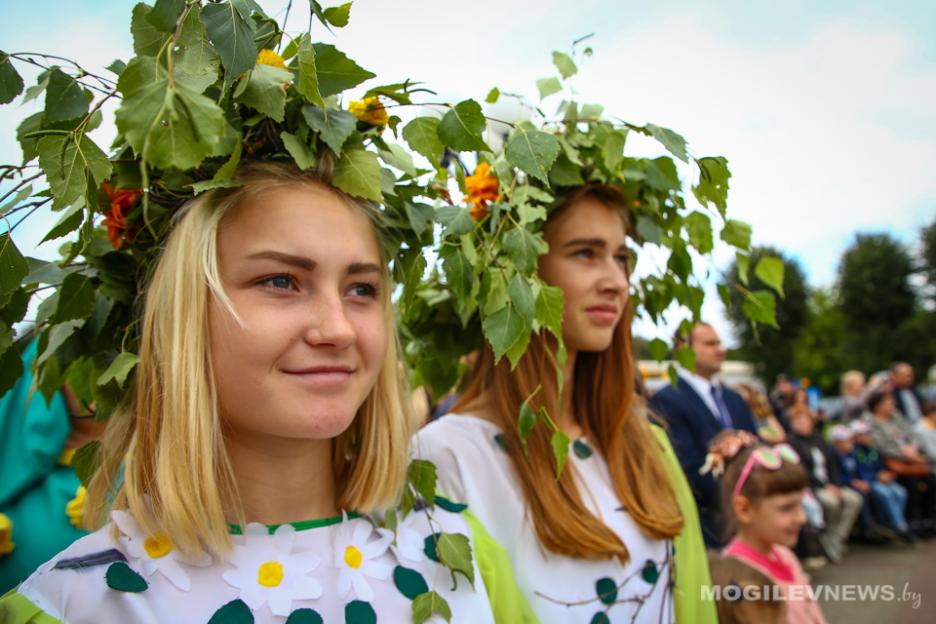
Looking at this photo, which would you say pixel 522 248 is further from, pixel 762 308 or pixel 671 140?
pixel 762 308

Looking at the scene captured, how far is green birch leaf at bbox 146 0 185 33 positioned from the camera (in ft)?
3.27

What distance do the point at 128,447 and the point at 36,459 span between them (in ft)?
4.03

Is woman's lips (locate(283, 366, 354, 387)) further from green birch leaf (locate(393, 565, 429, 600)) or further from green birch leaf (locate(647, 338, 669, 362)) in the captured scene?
green birch leaf (locate(647, 338, 669, 362))

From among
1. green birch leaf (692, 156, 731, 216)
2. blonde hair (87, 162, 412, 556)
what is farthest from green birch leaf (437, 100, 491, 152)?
green birch leaf (692, 156, 731, 216)

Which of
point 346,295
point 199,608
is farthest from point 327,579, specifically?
point 346,295

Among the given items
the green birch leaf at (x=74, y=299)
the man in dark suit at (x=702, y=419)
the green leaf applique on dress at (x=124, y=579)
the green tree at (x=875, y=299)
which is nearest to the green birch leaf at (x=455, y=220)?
the green birch leaf at (x=74, y=299)

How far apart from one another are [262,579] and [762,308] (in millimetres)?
1590

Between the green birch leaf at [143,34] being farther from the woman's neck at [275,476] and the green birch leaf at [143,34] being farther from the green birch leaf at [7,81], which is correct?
the woman's neck at [275,476]

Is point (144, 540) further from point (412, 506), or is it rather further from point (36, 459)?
point (36, 459)

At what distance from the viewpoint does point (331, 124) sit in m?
1.38

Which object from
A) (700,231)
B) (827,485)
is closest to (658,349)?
(700,231)

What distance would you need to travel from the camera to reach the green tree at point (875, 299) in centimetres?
2961

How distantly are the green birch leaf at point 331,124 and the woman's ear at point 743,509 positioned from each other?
8.12 ft

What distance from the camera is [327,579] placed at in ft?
4.69
